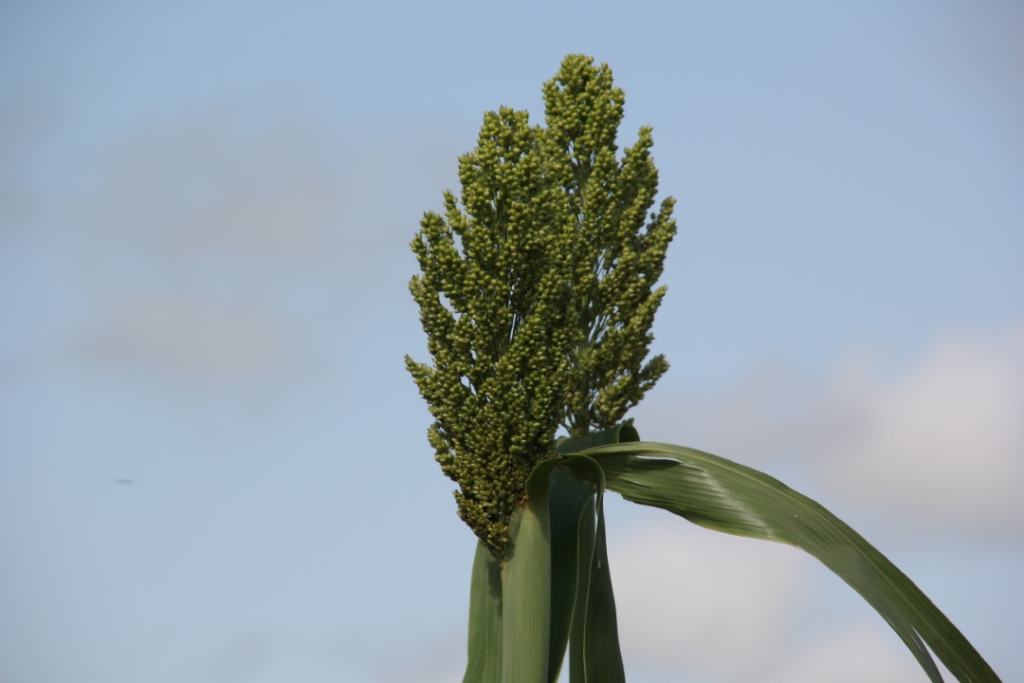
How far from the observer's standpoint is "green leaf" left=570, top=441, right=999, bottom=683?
4.94 metres

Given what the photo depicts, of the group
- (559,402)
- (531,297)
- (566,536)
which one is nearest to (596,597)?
(566,536)

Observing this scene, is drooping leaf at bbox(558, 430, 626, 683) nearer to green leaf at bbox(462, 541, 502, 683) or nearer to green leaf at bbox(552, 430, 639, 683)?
green leaf at bbox(552, 430, 639, 683)

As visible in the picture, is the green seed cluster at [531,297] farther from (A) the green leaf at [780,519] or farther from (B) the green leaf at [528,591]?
(A) the green leaf at [780,519]

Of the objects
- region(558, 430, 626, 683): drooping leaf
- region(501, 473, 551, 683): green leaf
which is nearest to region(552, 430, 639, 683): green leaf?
region(558, 430, 626, 683): drooping leaf

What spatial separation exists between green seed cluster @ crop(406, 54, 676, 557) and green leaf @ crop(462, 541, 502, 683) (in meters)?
0.44

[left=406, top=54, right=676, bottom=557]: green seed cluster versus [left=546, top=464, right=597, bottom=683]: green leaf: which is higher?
[left=406, top=54, right=676, bottom=557]: green seed cluster

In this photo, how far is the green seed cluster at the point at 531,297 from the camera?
5.59m

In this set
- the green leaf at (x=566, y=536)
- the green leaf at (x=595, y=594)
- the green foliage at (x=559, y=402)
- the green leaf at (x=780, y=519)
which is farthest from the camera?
the green leaf at (x=566, y=536)

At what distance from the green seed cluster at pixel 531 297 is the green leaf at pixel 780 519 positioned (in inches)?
17.6

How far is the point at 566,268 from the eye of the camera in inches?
236

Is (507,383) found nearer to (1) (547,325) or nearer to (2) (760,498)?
(1) (547,325)

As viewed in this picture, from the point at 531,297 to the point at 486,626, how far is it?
190 cm

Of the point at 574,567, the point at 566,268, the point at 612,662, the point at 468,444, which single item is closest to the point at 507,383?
the point at 468,444

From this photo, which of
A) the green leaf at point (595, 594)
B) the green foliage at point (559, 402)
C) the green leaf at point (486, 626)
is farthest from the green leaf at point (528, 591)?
the green leaf at point (486, 626)
